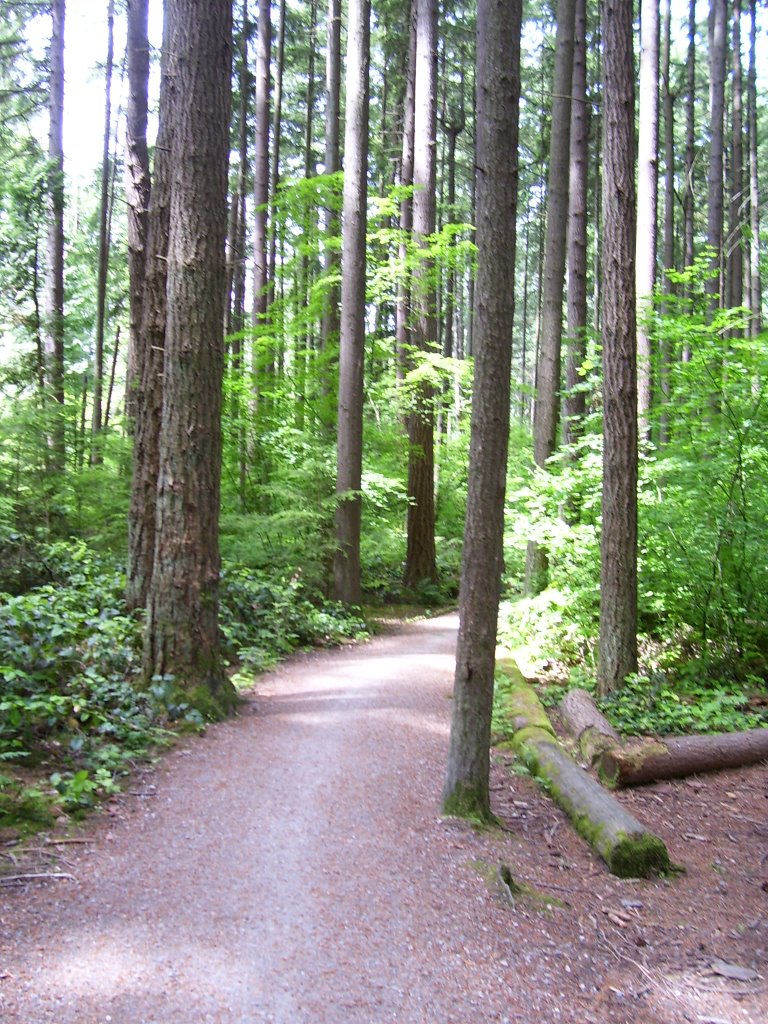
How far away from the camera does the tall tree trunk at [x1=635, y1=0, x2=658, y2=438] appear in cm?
1135

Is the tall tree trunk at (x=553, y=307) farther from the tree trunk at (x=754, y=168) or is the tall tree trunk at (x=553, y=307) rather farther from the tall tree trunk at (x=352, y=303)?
the tree trunk at (x=754, y=168)

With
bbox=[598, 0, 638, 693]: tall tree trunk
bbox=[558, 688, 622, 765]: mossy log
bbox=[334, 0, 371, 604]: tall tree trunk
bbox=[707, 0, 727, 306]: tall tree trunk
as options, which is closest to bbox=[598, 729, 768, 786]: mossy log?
bbox=[558, 688, 622, 765]: mossy log

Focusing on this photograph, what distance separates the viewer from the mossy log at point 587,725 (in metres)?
7.51

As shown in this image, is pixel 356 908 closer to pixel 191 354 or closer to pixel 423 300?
pixel 191 354

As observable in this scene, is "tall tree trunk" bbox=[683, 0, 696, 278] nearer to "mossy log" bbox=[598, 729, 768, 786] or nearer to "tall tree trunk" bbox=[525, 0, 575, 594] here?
"tall tree trunk" bbox=[525, 0, 575, 594]

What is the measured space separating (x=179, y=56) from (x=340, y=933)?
7.35 meters

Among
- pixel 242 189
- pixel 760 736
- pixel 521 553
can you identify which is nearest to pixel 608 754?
pixel 760 736

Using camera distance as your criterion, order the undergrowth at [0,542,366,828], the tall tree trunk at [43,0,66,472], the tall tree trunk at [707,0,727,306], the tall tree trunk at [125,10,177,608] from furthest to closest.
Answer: the tall tree trunk at [707,0,727,306]
the tall tree trunk at [43,0,66,472]
the tall tree trunk at [125,10,177,608]
the undergrowth at [0,542,366,828]

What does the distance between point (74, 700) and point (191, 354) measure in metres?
3.23

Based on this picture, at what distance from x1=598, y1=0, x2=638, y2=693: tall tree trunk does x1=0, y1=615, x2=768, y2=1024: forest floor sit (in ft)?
8.36

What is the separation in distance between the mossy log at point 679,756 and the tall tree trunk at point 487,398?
2109mm

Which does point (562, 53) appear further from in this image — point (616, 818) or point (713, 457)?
point (616, 818)

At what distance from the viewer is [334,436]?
15.0 metres

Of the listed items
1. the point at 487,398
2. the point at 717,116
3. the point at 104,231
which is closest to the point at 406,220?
the point at 104,231
